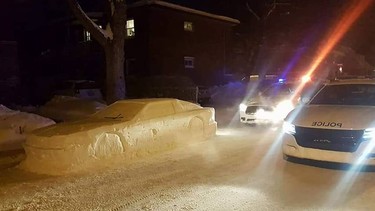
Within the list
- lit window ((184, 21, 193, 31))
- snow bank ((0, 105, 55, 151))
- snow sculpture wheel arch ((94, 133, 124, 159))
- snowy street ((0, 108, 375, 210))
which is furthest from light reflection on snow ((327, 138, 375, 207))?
lit window ((184, 21, 193, 31))

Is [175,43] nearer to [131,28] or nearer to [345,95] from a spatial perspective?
[131,28]

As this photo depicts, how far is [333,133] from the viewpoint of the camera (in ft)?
21.0

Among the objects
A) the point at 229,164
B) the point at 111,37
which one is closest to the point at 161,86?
the point at 111,37

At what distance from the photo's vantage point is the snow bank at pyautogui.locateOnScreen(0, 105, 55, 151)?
10.6m

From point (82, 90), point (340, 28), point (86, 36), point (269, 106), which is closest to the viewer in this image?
point (269, 106)

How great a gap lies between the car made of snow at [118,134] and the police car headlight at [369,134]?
4.36 m

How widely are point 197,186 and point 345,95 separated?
13.1ft

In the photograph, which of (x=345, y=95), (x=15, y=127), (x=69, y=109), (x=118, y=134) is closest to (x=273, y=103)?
(x=345, y=95)

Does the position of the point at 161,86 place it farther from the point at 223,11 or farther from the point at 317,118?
the point at 317,118

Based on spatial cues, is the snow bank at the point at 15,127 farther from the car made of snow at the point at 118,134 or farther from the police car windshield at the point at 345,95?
the police car windshield at the point at 345,95

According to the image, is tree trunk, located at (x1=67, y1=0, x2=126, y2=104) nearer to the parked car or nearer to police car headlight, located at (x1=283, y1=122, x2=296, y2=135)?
the parked car

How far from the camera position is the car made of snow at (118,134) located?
7.27 m

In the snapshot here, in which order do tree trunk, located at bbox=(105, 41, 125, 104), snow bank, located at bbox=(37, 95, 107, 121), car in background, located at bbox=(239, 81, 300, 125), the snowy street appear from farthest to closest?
1. snow bank, located at bbox=(37, 95, 107, 121)
2. tree trunk, located at bbox=(105, 41, 125, 104)
3. car in background, located at bbox=(239, 81, 300, 125)
4. the snowy street

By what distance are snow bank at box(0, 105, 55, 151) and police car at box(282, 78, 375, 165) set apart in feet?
23.6
